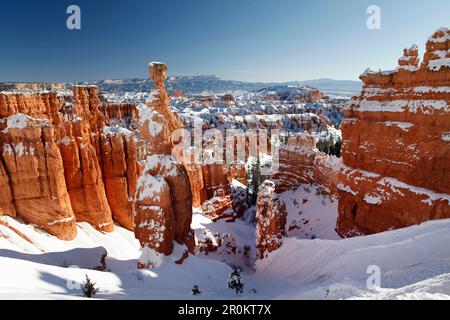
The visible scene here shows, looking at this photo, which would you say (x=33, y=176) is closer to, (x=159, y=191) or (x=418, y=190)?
(x=159, y=191)

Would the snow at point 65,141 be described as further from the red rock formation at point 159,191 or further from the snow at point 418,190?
the snow at point 418,190

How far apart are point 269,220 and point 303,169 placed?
1622 centimetres

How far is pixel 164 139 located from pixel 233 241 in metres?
13.6

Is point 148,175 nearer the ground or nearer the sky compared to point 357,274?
nearer the sky

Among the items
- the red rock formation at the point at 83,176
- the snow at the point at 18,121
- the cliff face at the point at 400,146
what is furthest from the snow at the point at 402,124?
the snow at the point at 18,121

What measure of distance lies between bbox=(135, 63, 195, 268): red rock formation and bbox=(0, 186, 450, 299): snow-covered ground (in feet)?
3.94

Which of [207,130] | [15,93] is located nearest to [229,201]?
[15,93]

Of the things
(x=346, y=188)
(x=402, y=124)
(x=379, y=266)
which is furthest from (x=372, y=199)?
(x=379, y=266)

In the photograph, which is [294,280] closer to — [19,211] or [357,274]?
[357,274]

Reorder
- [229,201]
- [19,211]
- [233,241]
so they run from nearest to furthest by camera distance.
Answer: [19,211] → [233,241] → [229,201]

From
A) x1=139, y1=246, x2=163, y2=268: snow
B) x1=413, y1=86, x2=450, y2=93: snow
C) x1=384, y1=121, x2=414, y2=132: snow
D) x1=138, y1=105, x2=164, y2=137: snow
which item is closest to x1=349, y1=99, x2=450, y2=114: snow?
x1=413, y1=86, x2=450, y2=93: snow

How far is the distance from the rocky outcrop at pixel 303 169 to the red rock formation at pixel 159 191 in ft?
58.0

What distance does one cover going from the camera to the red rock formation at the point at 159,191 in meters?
18.1

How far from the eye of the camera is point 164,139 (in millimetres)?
19078
